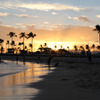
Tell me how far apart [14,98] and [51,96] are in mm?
2042

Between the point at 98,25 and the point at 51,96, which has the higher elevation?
the point at 98,25

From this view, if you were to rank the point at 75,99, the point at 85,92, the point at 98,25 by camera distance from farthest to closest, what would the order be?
1. the point at 98,25
2. the point at 85,92
3. the point at 75,99

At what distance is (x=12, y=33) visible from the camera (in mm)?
190250

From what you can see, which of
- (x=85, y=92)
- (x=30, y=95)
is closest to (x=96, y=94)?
(x=85, y=92)

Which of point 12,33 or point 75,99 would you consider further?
point 12,33

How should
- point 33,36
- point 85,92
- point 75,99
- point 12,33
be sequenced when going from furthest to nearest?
point 12,33, point 33,36, point 85,92, point 75,99

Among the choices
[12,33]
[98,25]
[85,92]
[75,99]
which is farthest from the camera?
[12,33]

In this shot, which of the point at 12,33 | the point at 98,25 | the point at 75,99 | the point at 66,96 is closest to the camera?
the point at 75,99

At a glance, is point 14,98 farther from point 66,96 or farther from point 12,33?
point 12,33

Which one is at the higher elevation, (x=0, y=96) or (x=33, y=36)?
(x=33, y=36)

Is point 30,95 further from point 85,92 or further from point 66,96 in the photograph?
point 85,92

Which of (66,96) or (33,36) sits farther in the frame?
(33,36)

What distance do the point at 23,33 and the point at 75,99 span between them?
165 meters

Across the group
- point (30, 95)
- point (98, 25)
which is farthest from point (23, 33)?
point (30, 95)
